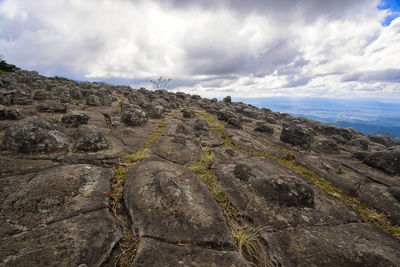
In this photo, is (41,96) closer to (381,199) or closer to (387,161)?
(381,199)

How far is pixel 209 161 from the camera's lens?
14.0ft

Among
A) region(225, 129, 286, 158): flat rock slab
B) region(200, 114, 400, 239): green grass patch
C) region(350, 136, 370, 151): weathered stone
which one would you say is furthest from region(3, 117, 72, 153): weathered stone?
region(350, 136, 370, 151): weathered stone

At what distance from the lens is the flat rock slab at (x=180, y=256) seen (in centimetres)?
171

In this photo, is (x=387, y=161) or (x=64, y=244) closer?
(x=64, y=244)

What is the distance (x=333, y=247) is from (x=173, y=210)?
237 centimetres

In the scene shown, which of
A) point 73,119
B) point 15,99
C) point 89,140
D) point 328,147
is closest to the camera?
point 89,140

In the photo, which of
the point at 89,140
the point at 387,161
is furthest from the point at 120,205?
the point at 387,161

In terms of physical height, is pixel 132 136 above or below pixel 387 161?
above

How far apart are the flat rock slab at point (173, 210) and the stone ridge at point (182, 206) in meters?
0.02

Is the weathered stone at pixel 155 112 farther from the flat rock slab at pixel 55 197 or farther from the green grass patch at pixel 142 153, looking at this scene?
the flat rock slab at pixel 55 197

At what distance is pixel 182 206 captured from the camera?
247cm

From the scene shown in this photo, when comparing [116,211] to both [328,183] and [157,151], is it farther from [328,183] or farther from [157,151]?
[328,183]

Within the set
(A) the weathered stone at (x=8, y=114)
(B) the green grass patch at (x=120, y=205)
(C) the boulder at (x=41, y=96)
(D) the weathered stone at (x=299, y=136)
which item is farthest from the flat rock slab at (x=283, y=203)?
(C) the boulder at (x=41, y=96)

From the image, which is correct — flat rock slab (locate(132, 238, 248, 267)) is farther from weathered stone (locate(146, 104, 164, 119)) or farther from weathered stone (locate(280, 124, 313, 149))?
weathered stone (locate(146, 104, 164, 119))
